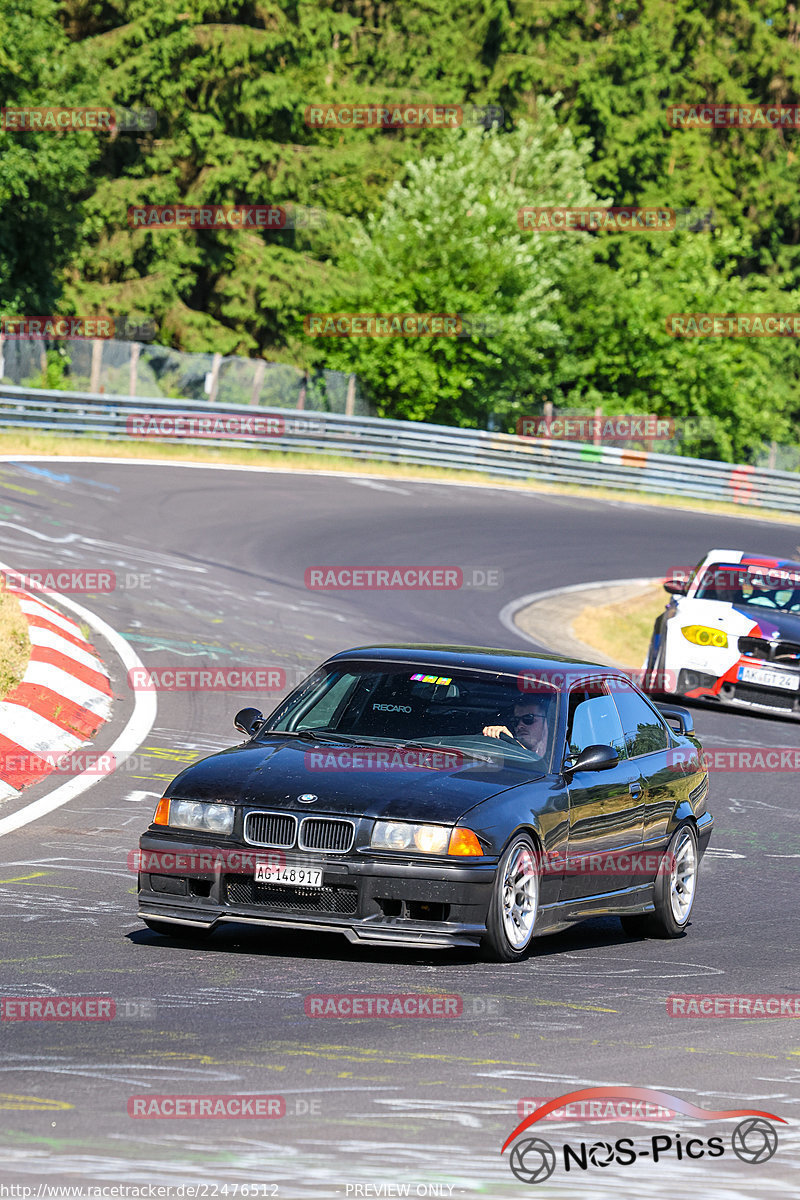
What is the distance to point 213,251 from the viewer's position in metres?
51.2

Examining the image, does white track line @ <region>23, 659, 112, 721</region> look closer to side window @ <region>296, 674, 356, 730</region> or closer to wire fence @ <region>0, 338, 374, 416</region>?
side window @ <region>296, 674, 356, 730</region>

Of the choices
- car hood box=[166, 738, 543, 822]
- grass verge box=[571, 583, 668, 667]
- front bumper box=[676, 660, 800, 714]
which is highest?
car hood box=[166, 738, 543, 822]

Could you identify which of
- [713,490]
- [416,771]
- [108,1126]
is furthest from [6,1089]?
[713,490]

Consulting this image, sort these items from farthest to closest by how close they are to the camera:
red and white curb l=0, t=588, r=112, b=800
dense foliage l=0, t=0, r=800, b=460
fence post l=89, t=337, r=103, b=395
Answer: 1. dense foliage l=0, t=0, r=800, b=460
2. fence post l=89, t=337, r=103, b=395
3. red and white curb l=0, t=588, r=112, b=800

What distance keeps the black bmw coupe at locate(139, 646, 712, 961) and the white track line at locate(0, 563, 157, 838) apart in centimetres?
210

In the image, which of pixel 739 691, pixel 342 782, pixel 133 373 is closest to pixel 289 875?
pixel 342 782

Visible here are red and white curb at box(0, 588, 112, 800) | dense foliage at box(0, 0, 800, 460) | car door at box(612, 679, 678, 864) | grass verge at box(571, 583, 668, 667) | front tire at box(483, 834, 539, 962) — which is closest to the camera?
front tire at box(483, 834, 539, 962)

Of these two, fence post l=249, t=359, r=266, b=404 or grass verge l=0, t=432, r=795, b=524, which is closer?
grass verge l=0, t=432, r=795, b=524

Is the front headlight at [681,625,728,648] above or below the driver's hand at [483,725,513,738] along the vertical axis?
below

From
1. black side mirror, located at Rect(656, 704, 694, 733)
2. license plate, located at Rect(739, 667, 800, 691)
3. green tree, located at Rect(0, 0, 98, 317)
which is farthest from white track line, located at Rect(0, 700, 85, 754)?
green tree, located at Rect(0, 0, 98, 317)

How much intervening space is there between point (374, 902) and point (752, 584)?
12.3 m

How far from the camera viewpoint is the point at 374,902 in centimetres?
727

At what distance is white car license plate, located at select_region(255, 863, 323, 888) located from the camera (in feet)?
23.9

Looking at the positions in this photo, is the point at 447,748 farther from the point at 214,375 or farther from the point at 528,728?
the point at 214,375
